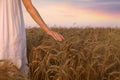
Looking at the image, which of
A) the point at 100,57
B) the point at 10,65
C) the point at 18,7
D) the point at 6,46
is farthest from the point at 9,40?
→ the point at 100,57

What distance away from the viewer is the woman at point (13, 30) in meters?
2.48

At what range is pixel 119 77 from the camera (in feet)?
8.11

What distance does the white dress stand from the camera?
248 cm

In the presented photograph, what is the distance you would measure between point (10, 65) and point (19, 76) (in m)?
0.08

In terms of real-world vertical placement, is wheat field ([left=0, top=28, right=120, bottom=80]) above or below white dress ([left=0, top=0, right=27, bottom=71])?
below

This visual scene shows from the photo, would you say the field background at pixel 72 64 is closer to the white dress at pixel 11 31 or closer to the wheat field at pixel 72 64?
the wheat field at pixel 72 64

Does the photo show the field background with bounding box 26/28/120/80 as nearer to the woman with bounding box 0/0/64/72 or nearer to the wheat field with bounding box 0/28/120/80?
the wheat field with bounding box 0/28/120/80

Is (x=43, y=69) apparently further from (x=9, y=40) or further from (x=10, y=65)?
(x=10, y=65)

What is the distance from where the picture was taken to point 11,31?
8.18ft

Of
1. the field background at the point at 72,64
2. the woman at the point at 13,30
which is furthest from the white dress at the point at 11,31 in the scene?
the field background at the point at 72,64

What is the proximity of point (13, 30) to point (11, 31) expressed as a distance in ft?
0.05

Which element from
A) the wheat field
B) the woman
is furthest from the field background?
the woman

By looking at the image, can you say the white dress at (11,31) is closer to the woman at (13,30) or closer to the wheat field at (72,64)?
the woman at (13,30)

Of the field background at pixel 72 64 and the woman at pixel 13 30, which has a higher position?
the woman at pixel 13 30
